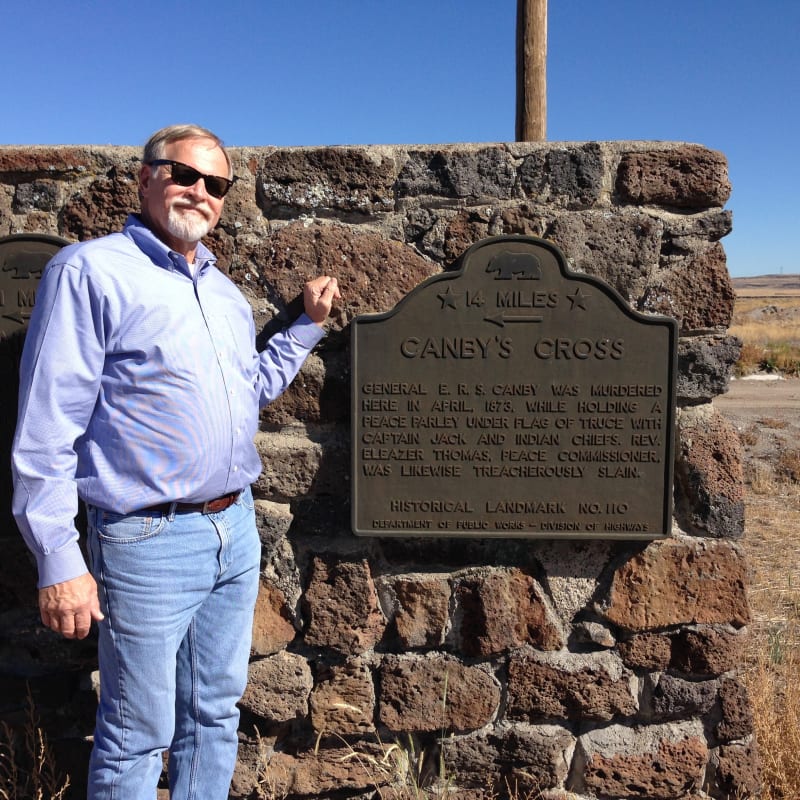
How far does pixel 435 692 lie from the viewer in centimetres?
243

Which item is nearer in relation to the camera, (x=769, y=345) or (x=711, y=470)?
(x=711, y=470)

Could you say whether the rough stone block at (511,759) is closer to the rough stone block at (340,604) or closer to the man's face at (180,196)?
the rough stone block at (340,604)

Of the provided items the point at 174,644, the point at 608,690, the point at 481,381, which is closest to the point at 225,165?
the point at 481,381

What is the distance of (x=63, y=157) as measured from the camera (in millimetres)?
2344

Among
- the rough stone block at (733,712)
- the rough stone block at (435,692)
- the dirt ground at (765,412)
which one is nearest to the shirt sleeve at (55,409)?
the rough stone block at (435,692)

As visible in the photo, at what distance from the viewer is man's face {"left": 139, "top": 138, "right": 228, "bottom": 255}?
1.80 metres

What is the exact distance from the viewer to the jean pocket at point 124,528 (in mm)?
1714

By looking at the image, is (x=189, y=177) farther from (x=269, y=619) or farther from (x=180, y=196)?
(x=269, y=619)

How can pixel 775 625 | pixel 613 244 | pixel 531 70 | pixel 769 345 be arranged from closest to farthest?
pixel 613 244, pixel 531 70, pixel 775 625, pixel 769 345

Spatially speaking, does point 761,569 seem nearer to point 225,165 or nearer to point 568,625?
point 568,625

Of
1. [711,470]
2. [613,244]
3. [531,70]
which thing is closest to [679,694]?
[711,470]

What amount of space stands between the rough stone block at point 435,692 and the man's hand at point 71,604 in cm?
109

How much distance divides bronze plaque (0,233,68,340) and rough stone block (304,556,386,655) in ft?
4.16

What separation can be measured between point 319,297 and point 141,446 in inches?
30.9
